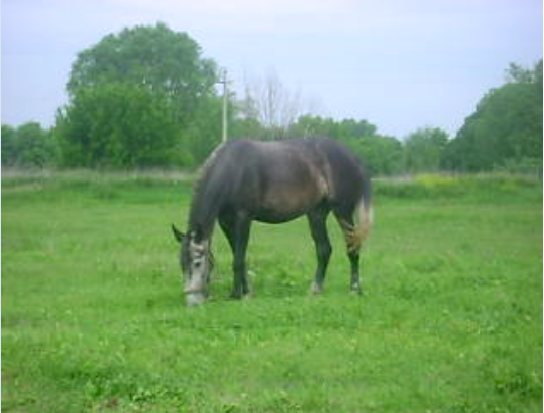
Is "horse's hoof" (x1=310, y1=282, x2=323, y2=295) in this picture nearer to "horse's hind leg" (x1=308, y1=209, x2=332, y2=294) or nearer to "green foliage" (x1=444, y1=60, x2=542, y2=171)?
"horse's hind leg" (x1=308, y1=209, x2=332, y2=294)

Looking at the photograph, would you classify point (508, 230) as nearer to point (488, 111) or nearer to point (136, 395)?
point (488, 111)

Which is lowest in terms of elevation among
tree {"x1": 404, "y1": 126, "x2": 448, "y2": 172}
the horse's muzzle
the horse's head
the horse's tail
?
the horse's muzzle

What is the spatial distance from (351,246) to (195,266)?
6.26 feet

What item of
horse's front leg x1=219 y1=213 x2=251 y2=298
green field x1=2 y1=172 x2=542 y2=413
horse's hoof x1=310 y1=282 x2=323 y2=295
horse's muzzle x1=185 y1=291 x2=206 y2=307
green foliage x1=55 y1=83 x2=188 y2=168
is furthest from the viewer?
green foliage x1=55 y1=83 x2=188 y2=168

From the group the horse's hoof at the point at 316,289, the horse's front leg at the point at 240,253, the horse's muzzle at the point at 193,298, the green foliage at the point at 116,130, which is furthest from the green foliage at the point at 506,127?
the green foliage at the point at 116,130

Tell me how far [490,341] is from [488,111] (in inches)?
371

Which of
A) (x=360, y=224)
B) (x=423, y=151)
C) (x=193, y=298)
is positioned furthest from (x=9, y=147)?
(x=193, y=298)

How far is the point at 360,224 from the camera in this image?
8.73 metres

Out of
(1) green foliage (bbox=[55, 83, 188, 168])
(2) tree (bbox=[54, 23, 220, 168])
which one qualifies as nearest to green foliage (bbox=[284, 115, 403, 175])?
(2) tree (bbox=[54, 23, 220, 168])

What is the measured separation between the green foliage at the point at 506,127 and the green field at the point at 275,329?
2.55 metres

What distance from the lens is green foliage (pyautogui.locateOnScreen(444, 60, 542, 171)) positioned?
14266 mm

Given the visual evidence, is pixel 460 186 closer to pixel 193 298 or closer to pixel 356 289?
pixel 356 289

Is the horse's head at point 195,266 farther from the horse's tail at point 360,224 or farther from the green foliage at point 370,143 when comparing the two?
the green foliage at point 370,143

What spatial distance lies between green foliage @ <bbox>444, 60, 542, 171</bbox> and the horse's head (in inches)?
257
